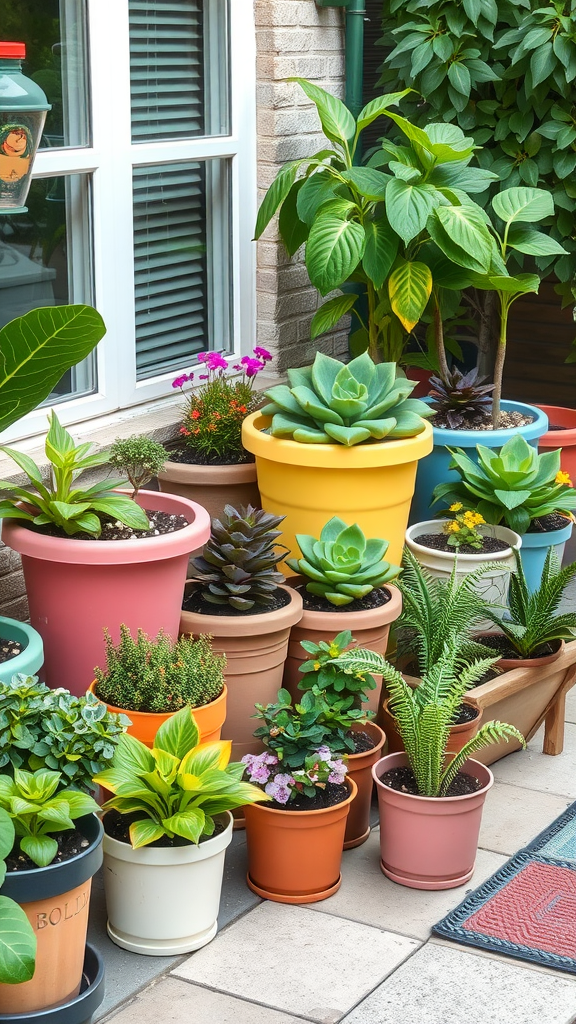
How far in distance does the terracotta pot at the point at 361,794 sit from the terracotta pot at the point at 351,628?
0.14m

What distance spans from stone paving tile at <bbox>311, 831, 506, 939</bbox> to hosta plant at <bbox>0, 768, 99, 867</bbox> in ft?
2.33

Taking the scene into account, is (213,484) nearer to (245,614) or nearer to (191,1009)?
(245,614)

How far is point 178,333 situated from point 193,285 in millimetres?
158

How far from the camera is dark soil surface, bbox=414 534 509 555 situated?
11.0ft

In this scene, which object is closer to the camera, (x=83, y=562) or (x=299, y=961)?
(x=299, y=961)

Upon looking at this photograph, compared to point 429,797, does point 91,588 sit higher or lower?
higher

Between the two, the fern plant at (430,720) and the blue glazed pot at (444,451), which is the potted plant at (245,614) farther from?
the blue glazed pot at (444,451)

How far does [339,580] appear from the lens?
2.93 metres

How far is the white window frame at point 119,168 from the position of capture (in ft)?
10.3

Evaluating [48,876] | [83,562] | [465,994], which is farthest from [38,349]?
[465,994]

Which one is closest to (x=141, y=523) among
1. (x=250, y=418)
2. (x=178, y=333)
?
(x=250, y=418)

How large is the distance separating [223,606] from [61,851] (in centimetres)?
89

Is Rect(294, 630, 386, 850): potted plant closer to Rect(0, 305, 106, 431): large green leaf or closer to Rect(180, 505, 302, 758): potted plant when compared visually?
Rect(180, 505, 302, 758): potted plant

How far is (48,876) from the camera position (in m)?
2.04
